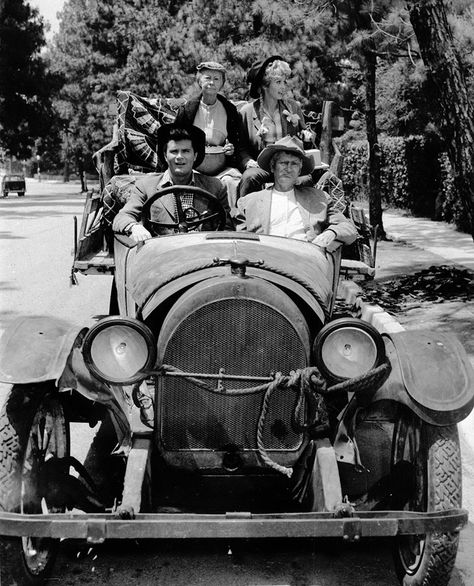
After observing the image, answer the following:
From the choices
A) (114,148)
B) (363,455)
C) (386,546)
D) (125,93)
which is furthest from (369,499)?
(125,93)

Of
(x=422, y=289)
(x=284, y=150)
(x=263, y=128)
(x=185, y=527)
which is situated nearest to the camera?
(x=185, y=527)

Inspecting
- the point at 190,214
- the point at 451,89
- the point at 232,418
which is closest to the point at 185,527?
the point at 232,418

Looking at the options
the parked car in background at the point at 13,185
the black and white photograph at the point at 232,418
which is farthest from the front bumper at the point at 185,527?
the parked car in background at the point at 13,185

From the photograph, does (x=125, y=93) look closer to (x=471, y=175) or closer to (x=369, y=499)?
(x=471, y=175)

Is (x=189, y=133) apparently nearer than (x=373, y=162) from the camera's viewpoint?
Yes

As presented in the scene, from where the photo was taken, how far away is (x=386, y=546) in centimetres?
399

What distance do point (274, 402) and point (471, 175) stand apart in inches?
288

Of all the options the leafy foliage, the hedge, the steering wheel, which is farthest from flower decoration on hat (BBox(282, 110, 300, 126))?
the leafy foliage

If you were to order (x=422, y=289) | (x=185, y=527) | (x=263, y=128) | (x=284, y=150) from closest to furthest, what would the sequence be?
(x=185, y=527)
(x=284, y=150)
(x=263, y=128)
(x=422, y=289)

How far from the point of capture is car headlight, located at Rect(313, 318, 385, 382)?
339 cm

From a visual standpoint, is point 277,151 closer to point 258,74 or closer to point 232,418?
point 232,418

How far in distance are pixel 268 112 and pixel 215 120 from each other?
1.59ft

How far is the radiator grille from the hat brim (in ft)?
6.32

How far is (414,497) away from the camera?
3.59 m
